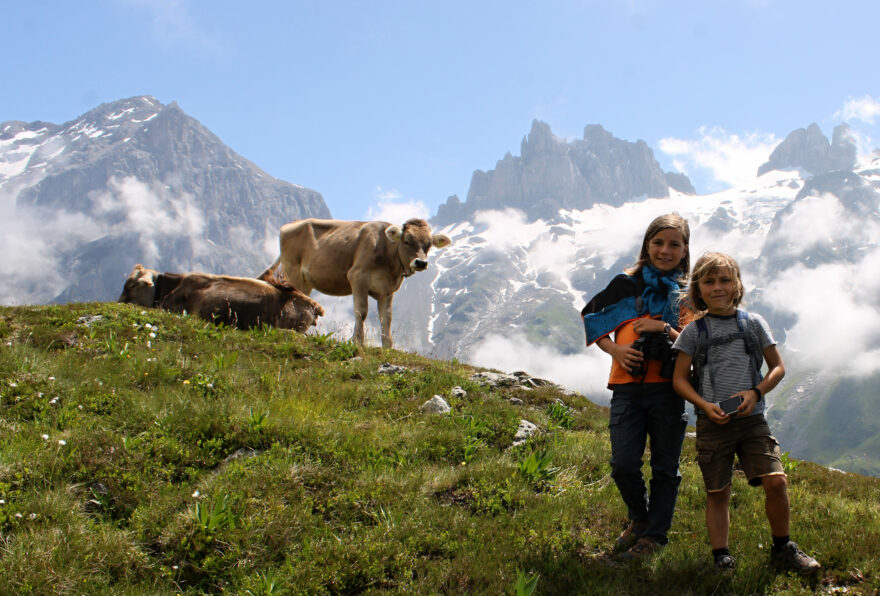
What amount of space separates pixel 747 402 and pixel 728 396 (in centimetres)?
20

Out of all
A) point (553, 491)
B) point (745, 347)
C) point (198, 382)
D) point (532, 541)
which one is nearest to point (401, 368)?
point (198, 382)

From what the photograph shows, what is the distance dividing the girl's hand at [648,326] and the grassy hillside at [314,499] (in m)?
1.79

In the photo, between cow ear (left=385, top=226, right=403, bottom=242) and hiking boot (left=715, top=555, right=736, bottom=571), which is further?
cow ear (left=385, top=226, right=403, bottom=242)

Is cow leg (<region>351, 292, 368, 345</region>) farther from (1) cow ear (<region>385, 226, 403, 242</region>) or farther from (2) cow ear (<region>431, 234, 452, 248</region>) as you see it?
(2) cow ear (<region>431, 234, 452, 248</region>)

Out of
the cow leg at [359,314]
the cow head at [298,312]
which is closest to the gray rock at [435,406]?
the cow leg at [359,314]

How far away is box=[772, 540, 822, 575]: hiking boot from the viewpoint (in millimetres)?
4246

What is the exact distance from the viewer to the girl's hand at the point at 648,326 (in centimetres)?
478

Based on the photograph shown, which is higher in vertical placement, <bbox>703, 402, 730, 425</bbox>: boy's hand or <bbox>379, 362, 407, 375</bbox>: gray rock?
<bbox>703, 402, 730, 425</bbox>: boy's hand

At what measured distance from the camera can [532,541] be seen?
4.71 m

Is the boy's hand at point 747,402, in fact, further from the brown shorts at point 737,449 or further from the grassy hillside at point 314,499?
the grassy hillside at point 314,499

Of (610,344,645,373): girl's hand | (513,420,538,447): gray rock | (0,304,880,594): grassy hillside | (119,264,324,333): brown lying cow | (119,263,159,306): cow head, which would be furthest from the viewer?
(119,263,159,306): cow head

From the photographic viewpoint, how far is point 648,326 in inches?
189

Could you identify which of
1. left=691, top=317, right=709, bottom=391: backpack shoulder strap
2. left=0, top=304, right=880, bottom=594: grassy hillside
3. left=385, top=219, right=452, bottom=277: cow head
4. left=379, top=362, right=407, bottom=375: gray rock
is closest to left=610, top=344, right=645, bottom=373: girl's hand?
left=691, top=317, right=709, bottom=391: backpack shoulder strap

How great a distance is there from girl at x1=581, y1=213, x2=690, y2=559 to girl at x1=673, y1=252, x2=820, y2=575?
23 centimetres
